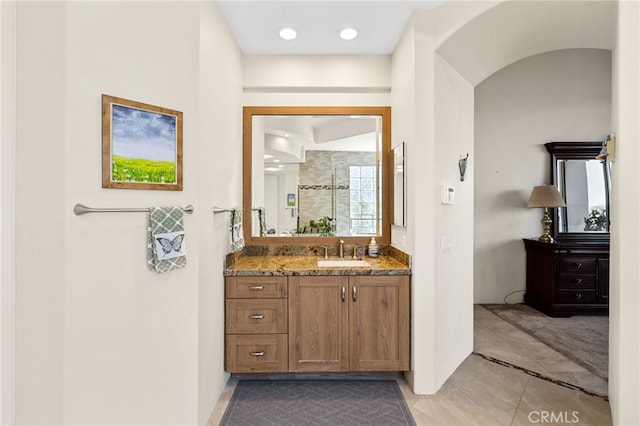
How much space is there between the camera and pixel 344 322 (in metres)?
2.42

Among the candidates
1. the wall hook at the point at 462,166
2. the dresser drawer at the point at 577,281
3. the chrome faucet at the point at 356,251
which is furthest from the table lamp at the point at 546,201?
the chrome faucet at the point at 356,251

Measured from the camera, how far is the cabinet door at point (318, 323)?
2.42 m

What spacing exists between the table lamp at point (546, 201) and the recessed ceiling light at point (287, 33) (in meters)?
3.13

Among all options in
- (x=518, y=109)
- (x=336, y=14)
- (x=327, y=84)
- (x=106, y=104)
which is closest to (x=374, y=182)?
(x=327, y=84)

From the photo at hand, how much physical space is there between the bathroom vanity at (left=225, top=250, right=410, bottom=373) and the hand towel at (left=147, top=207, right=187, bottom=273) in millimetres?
646

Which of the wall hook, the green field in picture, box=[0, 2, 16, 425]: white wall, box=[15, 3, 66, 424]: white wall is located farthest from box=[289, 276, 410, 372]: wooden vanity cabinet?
box=[0, 2, 16, 425]: white wall

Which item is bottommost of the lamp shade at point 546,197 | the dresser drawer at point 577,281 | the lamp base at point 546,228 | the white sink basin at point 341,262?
the dresser drawer at point 577,281

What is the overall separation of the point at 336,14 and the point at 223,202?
150 cm

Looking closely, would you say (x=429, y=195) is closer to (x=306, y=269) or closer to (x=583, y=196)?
(x=306, y=269)

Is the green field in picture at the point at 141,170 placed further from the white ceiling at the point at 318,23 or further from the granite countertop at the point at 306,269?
the white ceiling at the point at 318,23

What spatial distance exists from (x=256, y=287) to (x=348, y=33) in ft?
6.46

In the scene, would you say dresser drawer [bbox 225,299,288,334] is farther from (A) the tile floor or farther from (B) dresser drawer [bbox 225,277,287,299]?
(A) the tile floor

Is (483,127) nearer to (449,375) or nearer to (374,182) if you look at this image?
(374,182)

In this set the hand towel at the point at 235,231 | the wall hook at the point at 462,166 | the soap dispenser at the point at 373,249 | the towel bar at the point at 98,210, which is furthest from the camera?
the soap dispenser at the point at 373,249
